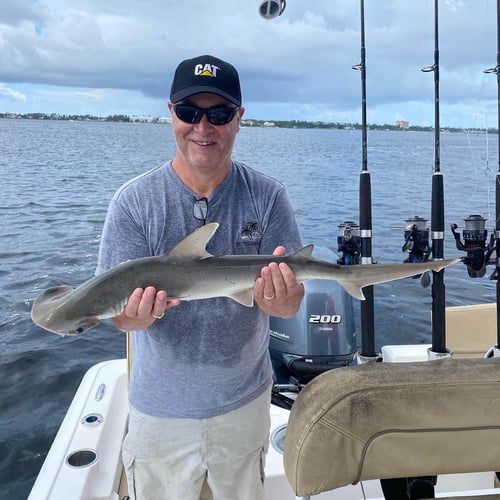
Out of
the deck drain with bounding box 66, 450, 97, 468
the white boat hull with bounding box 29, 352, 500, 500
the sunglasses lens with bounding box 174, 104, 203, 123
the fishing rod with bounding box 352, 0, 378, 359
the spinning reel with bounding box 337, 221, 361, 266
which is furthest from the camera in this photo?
the spinning reel with bounding box 337, 221, 361, 266

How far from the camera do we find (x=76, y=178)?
2348 cm

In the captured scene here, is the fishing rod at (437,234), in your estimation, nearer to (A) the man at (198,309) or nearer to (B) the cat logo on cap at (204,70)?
(A) the man at (198,309)

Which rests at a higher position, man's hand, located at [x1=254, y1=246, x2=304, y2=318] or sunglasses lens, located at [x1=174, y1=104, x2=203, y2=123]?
sunglasses lens, located at [x1=174, y1=104, x2=203, y2=123]

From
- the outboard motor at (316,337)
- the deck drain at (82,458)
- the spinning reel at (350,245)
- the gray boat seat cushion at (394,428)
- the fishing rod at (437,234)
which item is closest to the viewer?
the gray boat seat cushion at (394,428)

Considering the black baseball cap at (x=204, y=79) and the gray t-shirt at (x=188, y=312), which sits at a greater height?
the black baseball cap at (x=204, y=79)

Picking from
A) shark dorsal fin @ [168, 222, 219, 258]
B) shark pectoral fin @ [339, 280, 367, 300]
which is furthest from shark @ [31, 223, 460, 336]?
shark pectoral fin @ [339, 280, 367, 300]

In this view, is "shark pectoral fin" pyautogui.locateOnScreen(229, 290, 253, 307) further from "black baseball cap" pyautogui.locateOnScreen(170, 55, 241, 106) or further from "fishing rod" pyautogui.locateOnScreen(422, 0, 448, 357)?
"fishing rod" pyautogui.locateOnScreen(422, 0, 448, 357)

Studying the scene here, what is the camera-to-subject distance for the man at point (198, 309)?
2148 millimetres

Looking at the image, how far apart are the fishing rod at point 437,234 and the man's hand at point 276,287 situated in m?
1.75

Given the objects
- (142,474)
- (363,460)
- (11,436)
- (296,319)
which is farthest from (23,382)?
(363,460)

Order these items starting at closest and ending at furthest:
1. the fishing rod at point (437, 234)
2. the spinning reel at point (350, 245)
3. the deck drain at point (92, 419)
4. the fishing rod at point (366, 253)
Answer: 1. the deck drain at point (92, 419)
2. the fishing rod at point (437, 234)
3. the fishing rod at point (366, 253)
4. the spinning reel at point (350, 245)

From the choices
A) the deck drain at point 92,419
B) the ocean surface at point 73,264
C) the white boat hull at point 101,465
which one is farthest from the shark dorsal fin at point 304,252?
the ocean surface at point 73,264

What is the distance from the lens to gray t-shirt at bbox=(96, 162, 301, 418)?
2.15 metres

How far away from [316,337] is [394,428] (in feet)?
8.12
